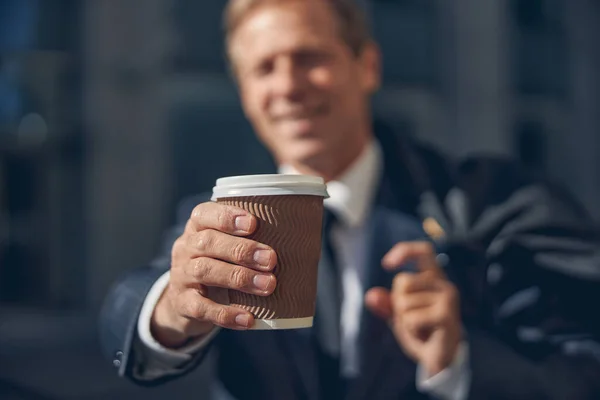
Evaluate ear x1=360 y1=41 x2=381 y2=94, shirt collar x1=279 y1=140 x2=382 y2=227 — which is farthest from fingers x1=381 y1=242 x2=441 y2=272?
ear x1=360 y1=41 x2=381 y2=94

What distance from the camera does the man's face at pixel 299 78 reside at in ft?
6.79

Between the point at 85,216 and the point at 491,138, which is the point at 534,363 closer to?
the point at 85,216

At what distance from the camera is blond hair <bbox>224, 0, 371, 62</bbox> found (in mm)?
2154

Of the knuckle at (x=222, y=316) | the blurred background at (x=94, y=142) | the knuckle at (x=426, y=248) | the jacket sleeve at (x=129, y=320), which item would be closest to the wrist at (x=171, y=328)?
the jacket sleeve at (x=129, y=320)

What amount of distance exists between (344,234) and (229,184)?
80 cm

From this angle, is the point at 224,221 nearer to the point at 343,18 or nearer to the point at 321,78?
the point at 321,78

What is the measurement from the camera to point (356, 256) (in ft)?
7.09

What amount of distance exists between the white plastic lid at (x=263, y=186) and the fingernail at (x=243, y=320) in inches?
7.3

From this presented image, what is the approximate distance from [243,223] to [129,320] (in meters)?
0.51

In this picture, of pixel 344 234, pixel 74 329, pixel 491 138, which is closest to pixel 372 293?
pixel 344 234

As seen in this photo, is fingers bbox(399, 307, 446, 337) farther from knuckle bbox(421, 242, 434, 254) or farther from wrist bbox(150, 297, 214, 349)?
wrist bbox(150, 297, 214, 349)

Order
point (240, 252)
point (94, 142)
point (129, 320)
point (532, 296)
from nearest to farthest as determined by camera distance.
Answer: point (240, 252) < point (129, 320) < point (532, 296) < point (94, 142)

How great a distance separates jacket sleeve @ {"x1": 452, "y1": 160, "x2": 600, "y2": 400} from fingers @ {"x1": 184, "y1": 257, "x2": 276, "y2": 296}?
77 centimetres

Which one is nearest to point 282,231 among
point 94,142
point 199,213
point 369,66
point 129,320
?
point 199,213
